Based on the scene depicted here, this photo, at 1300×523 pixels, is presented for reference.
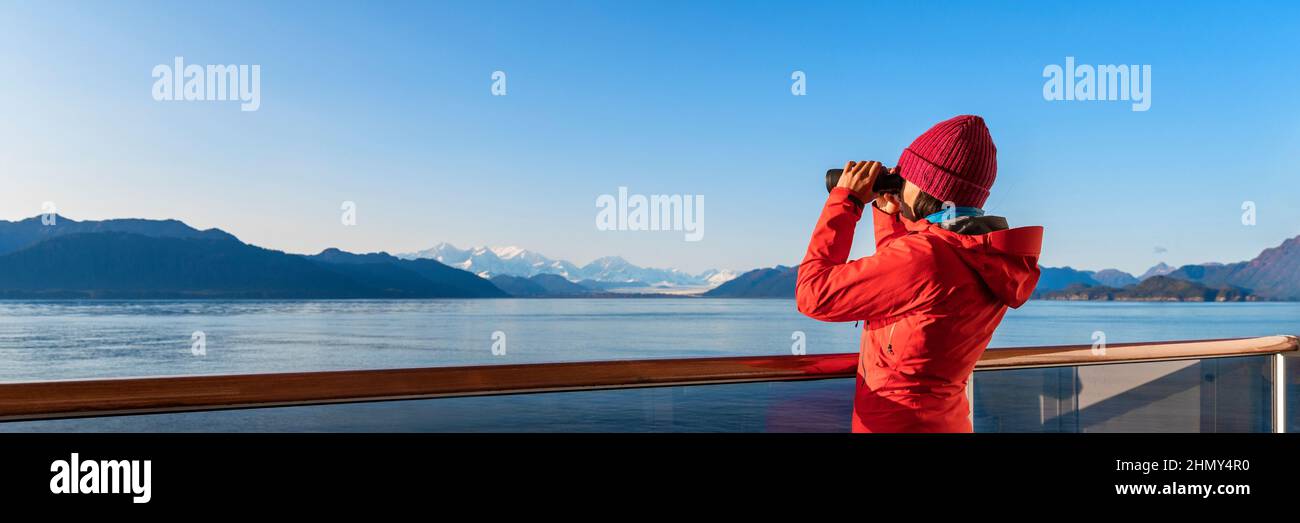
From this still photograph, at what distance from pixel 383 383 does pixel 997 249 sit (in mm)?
1070

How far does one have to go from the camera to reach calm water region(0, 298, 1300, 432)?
2.72 meters

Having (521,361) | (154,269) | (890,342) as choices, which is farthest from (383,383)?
(154,269)

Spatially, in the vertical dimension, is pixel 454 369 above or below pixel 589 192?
below

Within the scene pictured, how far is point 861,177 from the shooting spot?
5.18 ft

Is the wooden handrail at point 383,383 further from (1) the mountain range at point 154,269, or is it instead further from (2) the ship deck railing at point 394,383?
(1) the mountain range at point 154,269

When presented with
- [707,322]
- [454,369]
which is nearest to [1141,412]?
[454,369]

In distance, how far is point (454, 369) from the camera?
5.53ft

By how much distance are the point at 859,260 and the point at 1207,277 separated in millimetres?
189438

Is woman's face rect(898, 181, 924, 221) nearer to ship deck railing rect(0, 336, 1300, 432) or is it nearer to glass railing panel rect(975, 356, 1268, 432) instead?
ship deck railing rect(0, 336, 1300, 432)

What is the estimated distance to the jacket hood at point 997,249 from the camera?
4.80 feet

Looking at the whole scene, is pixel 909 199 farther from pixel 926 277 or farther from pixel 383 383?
pixel 383 383

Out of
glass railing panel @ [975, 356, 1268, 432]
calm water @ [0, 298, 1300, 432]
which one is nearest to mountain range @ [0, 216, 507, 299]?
calm water @ [0, 298, 1300, 432]
